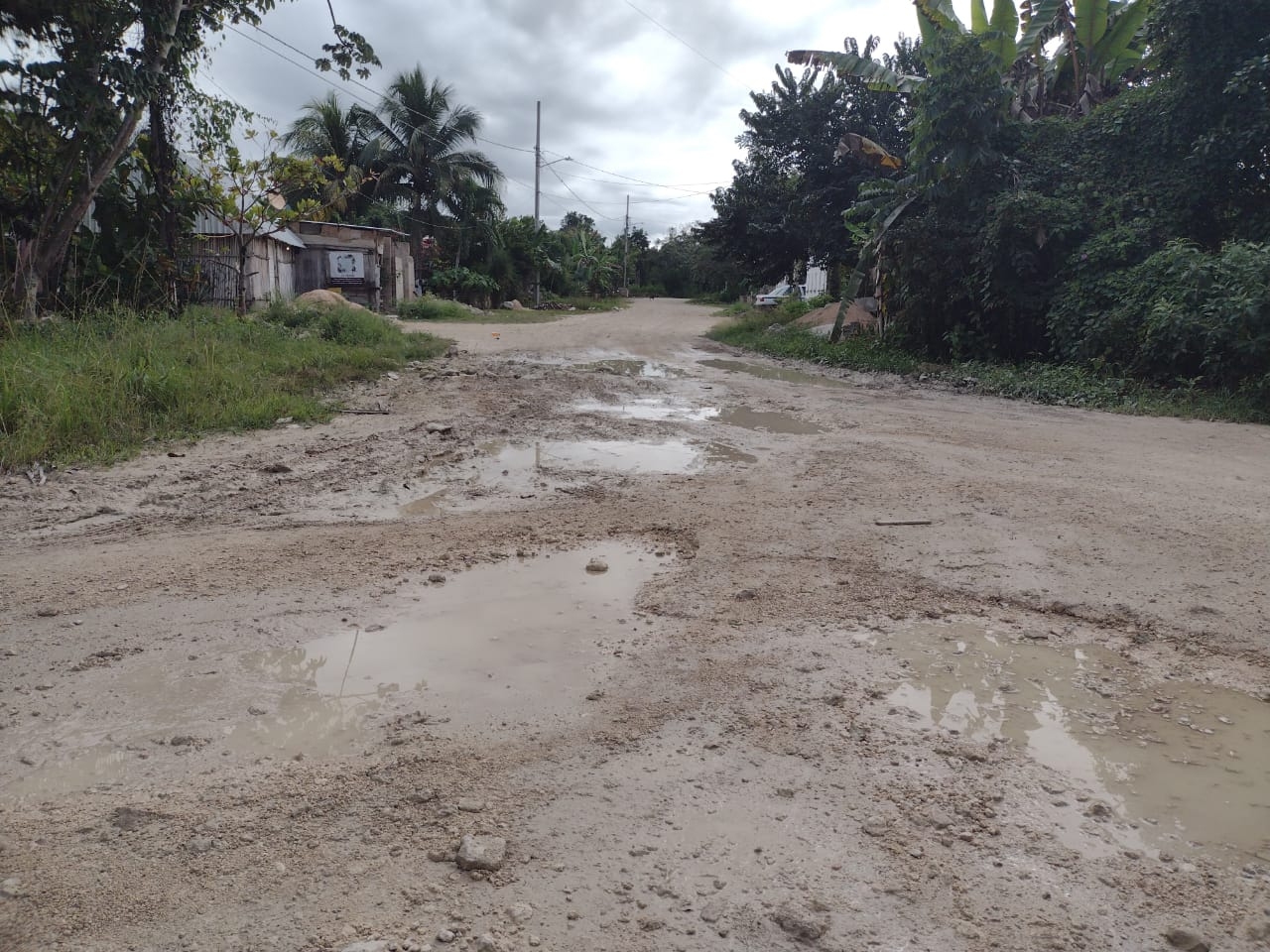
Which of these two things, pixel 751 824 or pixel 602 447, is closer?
pixel 751 824

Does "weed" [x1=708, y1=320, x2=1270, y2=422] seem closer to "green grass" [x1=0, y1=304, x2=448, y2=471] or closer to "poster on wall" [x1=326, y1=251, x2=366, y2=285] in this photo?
"green grass" [x1=0, y1=304, x2=448, y2=471]

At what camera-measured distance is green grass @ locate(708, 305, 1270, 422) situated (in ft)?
29.2

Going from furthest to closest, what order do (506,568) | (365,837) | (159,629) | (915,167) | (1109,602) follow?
(915,167) → (506,568) → (1109,602) → (159,629) → (365,837)

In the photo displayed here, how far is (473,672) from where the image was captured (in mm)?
3043

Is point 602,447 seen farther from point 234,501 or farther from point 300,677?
point 300,677

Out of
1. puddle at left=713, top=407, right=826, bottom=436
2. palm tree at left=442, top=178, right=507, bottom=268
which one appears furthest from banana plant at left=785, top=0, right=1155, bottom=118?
palm tree at left=442, top=178, right=507, bottom=268

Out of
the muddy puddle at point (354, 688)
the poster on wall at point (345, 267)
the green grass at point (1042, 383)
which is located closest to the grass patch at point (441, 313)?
the poster on wall at point (345, 267)

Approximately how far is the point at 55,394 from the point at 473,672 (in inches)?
185

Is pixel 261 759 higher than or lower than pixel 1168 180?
lower

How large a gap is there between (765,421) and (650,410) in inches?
49.3

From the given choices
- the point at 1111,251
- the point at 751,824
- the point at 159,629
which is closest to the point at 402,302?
the point at 1111,251

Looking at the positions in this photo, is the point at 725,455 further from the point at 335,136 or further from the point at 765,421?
the point at 335,136

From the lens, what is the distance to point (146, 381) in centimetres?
670

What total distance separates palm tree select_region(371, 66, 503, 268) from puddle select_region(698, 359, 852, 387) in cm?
2015
